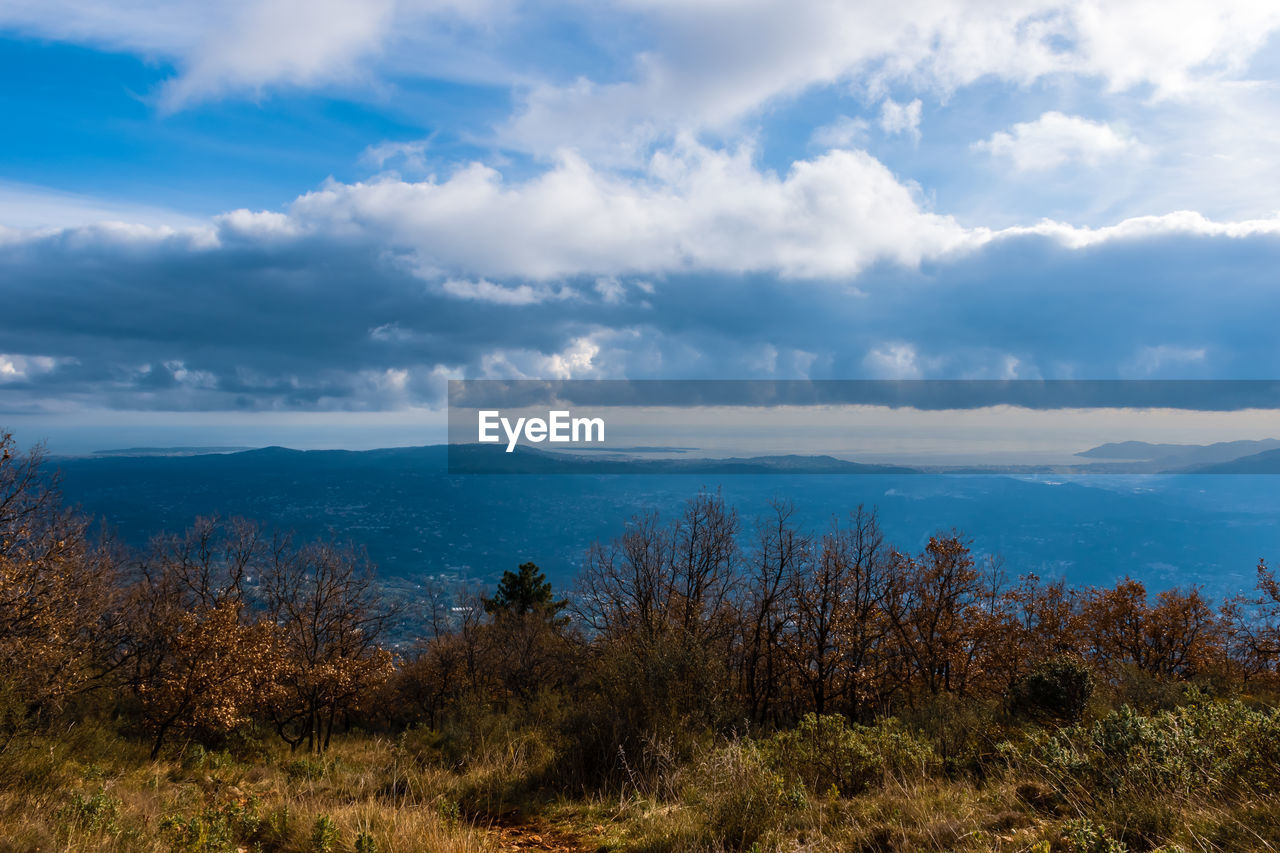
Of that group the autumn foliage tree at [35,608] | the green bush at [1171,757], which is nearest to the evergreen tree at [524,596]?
the autumn foliage tree at [35,608]

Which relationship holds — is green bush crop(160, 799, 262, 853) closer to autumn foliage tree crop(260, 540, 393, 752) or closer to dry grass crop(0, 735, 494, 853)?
dry grass crop(0, 735, 494, 853)

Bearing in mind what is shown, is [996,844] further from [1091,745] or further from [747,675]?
[747,675]

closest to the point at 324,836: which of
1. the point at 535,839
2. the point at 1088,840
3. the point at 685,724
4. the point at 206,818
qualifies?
the point at 206,818

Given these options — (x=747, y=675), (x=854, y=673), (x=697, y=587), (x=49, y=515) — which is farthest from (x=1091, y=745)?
(x=49, y=515)

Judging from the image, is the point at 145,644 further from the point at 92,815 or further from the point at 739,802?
the point at 739,802

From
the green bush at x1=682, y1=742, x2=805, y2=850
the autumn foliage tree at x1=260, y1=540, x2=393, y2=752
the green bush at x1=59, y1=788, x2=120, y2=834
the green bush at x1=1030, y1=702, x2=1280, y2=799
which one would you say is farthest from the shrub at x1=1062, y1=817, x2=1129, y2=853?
the autumn foliage tree at x1=260, y1=540, x2=393, y2=752

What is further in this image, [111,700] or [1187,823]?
[111,700]

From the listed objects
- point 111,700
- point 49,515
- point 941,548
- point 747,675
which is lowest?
point 747,675
